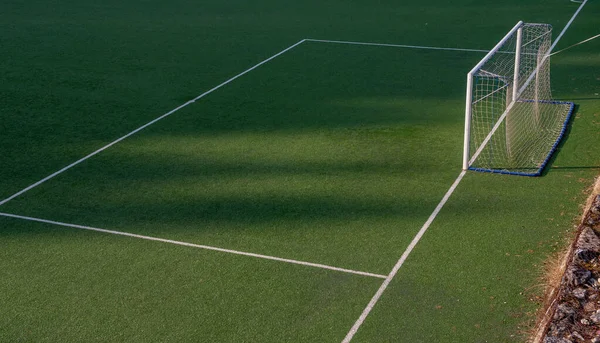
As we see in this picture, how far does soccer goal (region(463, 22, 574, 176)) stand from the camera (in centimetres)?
912

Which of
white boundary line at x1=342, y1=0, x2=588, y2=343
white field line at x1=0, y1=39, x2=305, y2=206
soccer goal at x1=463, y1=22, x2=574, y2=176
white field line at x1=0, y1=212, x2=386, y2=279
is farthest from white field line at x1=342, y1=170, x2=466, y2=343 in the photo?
white field line at x1=0, y1=39, x2=305, y2=206

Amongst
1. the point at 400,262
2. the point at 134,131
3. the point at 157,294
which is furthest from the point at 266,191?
the point at 134,131

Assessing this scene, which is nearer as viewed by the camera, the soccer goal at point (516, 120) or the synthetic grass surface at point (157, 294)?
the synthetic grass surface at point (157, 294)

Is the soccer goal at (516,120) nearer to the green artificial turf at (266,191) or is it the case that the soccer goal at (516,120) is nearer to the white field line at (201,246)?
the green artificial turf at (266,191)

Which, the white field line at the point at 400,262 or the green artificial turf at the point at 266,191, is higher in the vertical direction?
the green artificial turf at the point at 266,191

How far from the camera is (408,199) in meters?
8.39

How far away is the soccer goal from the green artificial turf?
254 mm

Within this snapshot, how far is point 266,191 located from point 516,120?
3830 millimetres

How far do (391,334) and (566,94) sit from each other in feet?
23.5

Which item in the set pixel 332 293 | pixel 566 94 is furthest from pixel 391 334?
pixel 566 94

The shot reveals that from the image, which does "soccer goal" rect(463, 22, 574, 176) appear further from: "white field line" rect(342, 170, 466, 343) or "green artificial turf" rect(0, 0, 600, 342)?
"white field line" rect(342, 170, 466, 343)

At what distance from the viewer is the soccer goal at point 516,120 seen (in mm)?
9117

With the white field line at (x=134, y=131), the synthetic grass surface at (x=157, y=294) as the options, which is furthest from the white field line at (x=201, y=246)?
the white field line at (x=134, y=131)

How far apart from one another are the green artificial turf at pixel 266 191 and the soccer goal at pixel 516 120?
254 mm
